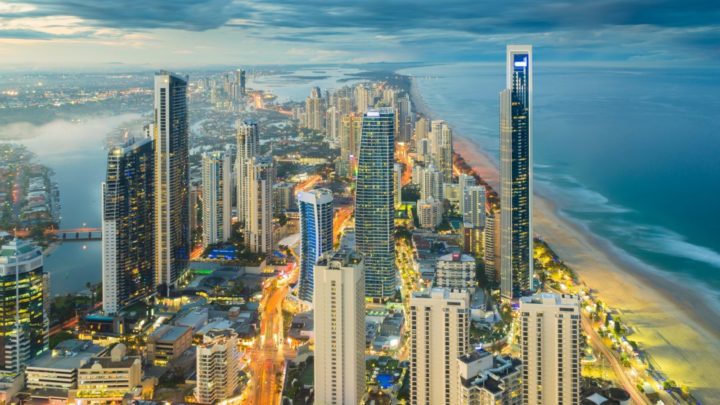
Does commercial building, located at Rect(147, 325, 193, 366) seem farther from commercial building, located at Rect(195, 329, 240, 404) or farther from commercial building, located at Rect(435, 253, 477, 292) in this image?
commercial building, located at Rect(435, 253, 477, 292)

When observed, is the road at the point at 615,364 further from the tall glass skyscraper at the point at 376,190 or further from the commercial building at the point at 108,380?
the commercial building at the point at 108,380

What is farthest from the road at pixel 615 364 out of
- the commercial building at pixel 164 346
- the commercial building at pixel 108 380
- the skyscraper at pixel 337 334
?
the commercial building at pixel 108 380

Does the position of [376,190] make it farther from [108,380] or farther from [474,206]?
[108,380]

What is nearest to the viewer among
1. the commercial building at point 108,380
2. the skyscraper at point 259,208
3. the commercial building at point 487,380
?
the commercial building at point 487,380

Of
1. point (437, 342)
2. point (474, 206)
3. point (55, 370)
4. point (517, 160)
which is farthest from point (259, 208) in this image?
point (437, 342)

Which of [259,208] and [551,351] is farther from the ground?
[259,208]

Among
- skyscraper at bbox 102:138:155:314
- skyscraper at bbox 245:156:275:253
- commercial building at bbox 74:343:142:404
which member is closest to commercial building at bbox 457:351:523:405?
commercial building at bbox 74:343:142:404
